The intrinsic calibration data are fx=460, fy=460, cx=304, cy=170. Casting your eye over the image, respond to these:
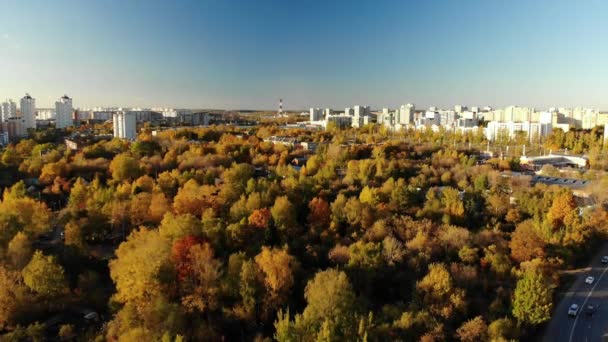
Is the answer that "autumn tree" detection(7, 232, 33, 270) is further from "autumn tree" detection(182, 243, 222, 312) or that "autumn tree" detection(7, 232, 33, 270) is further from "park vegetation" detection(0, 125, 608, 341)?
"autumn tree" detection(182, 243, 222, 312)

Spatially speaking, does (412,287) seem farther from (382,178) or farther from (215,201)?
(382,178)

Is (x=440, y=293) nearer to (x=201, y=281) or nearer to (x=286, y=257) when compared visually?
(x=286, y=257)

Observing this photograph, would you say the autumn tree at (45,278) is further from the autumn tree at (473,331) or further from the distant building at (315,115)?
the distant building at (315,115)

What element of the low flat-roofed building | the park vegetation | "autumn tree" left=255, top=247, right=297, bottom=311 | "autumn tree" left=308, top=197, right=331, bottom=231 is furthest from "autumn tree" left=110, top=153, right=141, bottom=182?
the low flat-roofed building

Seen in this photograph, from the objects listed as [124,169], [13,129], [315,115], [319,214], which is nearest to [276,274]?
[319,214]

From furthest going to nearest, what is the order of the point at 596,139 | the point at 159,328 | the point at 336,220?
the point at 596,139
the point at 336,220
the point at 159,328

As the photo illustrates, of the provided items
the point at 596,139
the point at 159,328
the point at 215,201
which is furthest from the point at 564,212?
the point at 596,139

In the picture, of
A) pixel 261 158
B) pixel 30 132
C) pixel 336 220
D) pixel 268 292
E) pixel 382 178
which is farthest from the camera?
pixel 30 132

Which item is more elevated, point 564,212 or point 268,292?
point 564,212
